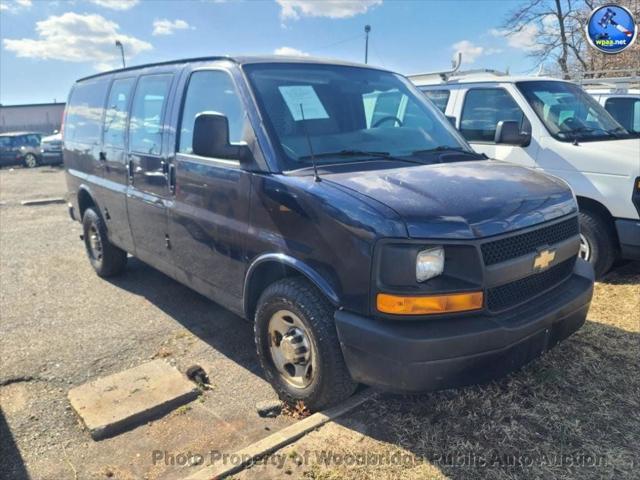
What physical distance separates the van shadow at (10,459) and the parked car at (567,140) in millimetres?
4421

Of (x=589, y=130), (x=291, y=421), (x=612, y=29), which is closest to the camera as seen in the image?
(x=291, y=421)

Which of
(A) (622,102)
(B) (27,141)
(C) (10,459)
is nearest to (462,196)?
(C) (10,459)

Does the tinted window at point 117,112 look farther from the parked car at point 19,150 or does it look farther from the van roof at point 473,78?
the parked car at point 19,150

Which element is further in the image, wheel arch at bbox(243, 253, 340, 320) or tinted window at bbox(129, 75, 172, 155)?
tinted window at bbox(129, 75, 172, 155)

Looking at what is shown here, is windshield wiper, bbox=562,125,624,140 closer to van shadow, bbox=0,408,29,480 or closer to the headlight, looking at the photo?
the headlight

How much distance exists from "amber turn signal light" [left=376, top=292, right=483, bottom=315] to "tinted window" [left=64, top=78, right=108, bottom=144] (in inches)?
165

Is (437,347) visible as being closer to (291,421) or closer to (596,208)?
(291,421)

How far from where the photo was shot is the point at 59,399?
3441 mm

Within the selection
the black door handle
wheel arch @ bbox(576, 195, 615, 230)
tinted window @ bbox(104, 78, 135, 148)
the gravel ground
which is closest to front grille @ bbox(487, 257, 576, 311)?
the gravel ground

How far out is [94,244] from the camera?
5.98 m

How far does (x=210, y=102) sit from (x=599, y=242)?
13.1ft

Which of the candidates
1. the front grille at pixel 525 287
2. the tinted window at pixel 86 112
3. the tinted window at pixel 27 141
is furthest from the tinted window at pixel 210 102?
the tinted window at pixel 27 141

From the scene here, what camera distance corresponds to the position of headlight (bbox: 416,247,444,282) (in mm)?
2436

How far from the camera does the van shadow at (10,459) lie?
2.73 metres
